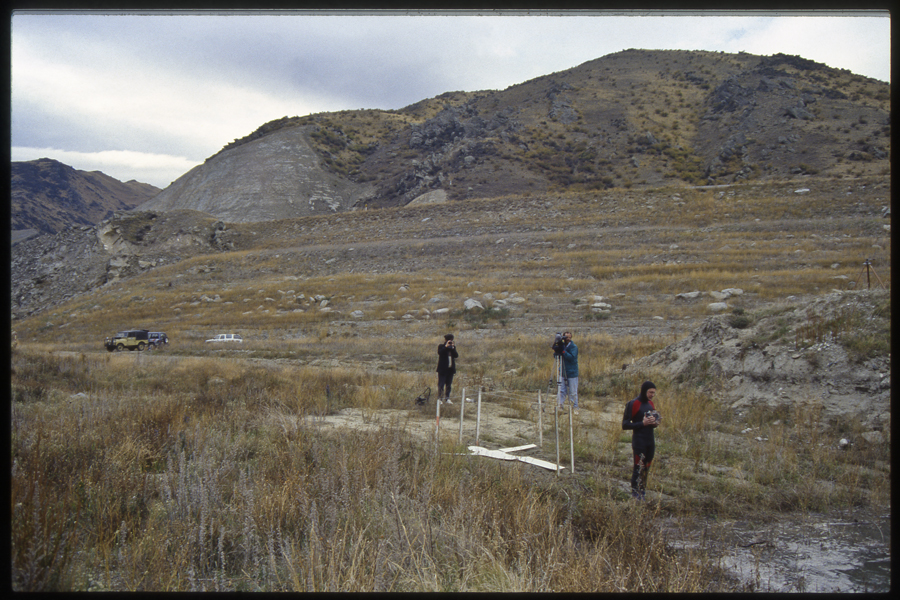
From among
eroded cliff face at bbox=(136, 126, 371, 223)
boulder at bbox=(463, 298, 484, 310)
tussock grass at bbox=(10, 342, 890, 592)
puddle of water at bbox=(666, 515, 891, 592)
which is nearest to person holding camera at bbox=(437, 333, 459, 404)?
tussock grass at bbox=(10, 342, 890, 592)

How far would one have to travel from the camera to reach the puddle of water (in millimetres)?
3633

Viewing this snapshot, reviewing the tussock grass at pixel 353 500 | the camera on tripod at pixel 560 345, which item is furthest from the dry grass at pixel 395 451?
the camera on tripod at pixel 560 345

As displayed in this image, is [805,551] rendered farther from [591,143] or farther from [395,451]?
[591,143]

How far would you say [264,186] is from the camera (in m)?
69.2

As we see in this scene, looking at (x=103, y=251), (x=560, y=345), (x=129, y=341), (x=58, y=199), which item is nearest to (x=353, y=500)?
(x=560, y=345)

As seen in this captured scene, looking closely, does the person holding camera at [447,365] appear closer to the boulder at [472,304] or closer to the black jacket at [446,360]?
the black jacket at [446,360]

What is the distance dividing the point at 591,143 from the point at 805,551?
70.8m

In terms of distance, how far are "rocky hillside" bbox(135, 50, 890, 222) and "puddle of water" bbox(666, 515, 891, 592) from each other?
49.7m

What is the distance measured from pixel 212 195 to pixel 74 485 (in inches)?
2951

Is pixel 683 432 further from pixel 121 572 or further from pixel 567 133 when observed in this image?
pixel 567 133

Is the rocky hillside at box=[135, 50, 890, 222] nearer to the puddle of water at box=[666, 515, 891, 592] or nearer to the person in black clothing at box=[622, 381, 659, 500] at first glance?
the puddle of water at box=[666, 515, 891, 592]

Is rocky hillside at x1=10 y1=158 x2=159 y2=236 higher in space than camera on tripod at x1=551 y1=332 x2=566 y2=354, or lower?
higher

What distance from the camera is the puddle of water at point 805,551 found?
11.9 ft

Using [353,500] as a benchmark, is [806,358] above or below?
above
